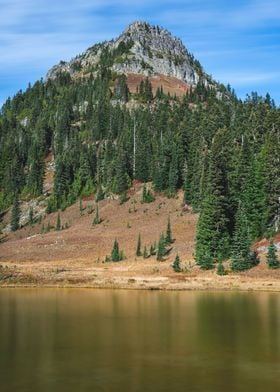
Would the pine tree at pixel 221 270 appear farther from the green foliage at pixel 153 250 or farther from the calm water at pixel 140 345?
the green foliage at pixel 153 250

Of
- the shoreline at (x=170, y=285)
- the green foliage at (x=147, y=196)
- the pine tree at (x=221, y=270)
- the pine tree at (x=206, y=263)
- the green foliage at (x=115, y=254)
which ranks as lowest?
the shoreline at (x=170, y=285)

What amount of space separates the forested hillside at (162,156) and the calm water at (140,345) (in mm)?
26438

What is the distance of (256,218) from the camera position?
262 feet

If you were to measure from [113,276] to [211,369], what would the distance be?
45.1 m

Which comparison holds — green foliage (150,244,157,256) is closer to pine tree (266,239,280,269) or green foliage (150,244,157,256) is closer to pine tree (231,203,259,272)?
pine tree (231,203,259,272)

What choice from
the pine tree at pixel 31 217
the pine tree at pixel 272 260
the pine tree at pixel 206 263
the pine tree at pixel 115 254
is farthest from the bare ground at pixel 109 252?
the pine tree at pixel 31 217

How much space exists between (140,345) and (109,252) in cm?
6092

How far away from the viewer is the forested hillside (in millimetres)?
78625

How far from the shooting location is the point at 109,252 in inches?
3538

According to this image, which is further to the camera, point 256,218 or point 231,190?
point 231,190

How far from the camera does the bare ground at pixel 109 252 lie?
208 ft

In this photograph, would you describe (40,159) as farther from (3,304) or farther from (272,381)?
(272,381)

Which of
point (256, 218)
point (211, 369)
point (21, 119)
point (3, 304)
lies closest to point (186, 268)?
point (256, 218)

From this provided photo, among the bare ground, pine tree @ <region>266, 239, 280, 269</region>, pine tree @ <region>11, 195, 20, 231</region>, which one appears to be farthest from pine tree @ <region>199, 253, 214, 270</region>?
pine tree @ <region>11, 195, 20, 231</region>
